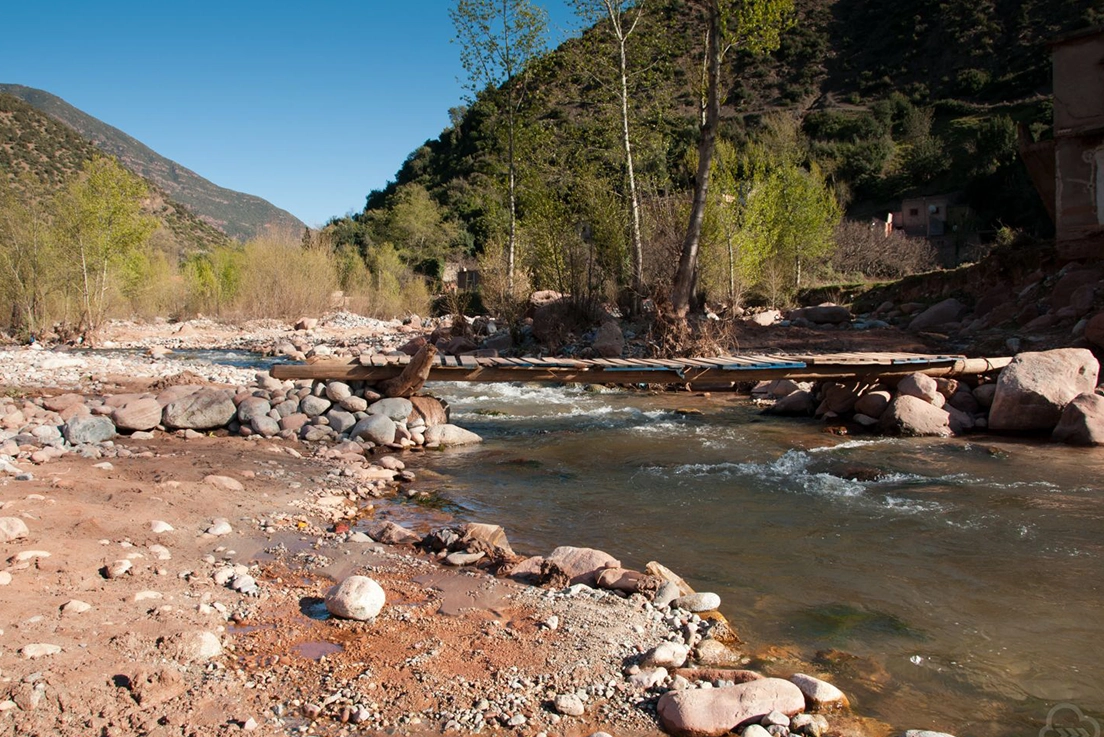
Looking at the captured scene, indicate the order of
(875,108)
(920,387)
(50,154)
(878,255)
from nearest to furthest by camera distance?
(920,387) < (878,255) < (50,154) < (875,108)

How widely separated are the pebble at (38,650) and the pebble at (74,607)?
314 mm

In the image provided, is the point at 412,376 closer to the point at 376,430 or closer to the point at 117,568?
the point at 376,430

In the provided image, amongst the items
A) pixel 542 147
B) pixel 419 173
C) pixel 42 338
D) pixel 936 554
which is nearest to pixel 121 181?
pixel 42 338

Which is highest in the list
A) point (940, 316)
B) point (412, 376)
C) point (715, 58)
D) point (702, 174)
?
point (715, 58)

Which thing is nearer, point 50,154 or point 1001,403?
point 1001,403

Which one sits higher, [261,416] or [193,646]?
[261,416]

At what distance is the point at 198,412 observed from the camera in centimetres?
818

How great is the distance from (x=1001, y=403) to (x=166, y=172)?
11202cm

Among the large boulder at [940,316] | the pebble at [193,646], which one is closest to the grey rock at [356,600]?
the pebble at [193,646]

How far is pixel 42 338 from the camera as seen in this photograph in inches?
723

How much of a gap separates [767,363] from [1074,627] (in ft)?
18.2

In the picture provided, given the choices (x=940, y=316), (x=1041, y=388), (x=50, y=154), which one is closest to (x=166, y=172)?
(x=50, y=154)

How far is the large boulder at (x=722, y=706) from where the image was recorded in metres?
2.80

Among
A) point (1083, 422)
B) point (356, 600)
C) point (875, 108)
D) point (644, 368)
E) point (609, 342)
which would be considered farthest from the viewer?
point (875, 108)
